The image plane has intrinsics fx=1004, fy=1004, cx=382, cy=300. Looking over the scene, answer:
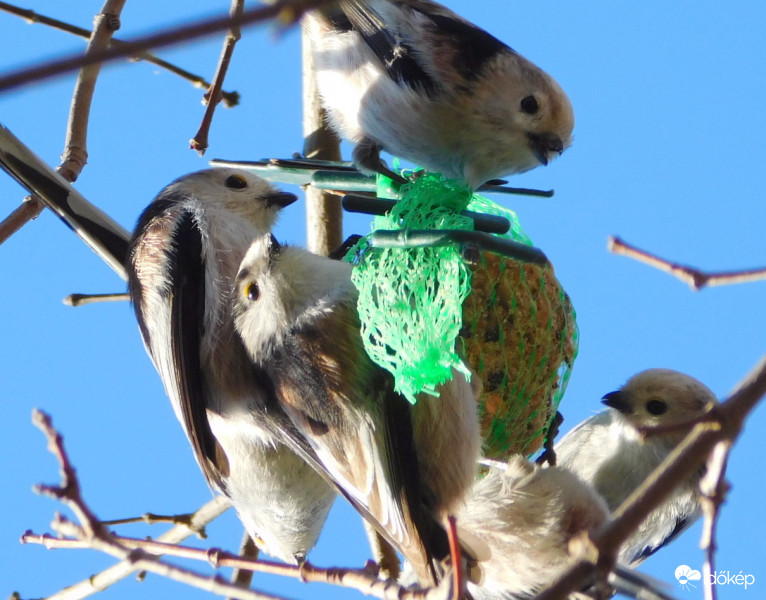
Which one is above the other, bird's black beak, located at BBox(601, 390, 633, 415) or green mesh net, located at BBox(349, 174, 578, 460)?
green mesh net, located at BBox(349, 174, 578, 460)

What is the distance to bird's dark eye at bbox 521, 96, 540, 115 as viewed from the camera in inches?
102

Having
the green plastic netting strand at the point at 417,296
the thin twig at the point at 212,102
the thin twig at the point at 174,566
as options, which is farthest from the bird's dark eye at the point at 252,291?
the thin twig at the point at 174,566

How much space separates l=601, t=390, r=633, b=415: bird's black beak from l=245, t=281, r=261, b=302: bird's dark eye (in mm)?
1684

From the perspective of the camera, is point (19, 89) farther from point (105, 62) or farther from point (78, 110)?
point (78, 110)

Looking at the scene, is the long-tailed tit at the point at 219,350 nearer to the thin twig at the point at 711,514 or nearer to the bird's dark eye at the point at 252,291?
the bird's dark eye at the point at 252,291

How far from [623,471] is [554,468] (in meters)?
0.74

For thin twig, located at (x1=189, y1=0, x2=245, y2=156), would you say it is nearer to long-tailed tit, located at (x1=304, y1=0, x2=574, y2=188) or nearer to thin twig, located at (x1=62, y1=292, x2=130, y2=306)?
long-tailed tit, located at (x1=304, y1=0, x2=574, y2=188)

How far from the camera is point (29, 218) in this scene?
8.96ft

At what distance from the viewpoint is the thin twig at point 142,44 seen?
69cm

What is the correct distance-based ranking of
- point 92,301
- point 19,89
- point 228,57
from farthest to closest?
point 92,301, point 228,57, point 19,89

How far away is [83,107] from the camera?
2988 millimetres

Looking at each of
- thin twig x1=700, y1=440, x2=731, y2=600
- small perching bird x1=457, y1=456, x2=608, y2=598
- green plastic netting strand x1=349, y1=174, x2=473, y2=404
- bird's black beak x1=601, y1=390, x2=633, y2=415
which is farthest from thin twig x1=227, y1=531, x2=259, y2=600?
thin twig x1=700, y1=440, x2=731, y2=600

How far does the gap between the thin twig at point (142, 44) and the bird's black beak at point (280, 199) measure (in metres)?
2.12

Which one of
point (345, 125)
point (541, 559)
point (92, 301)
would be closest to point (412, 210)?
point (345, 125)
